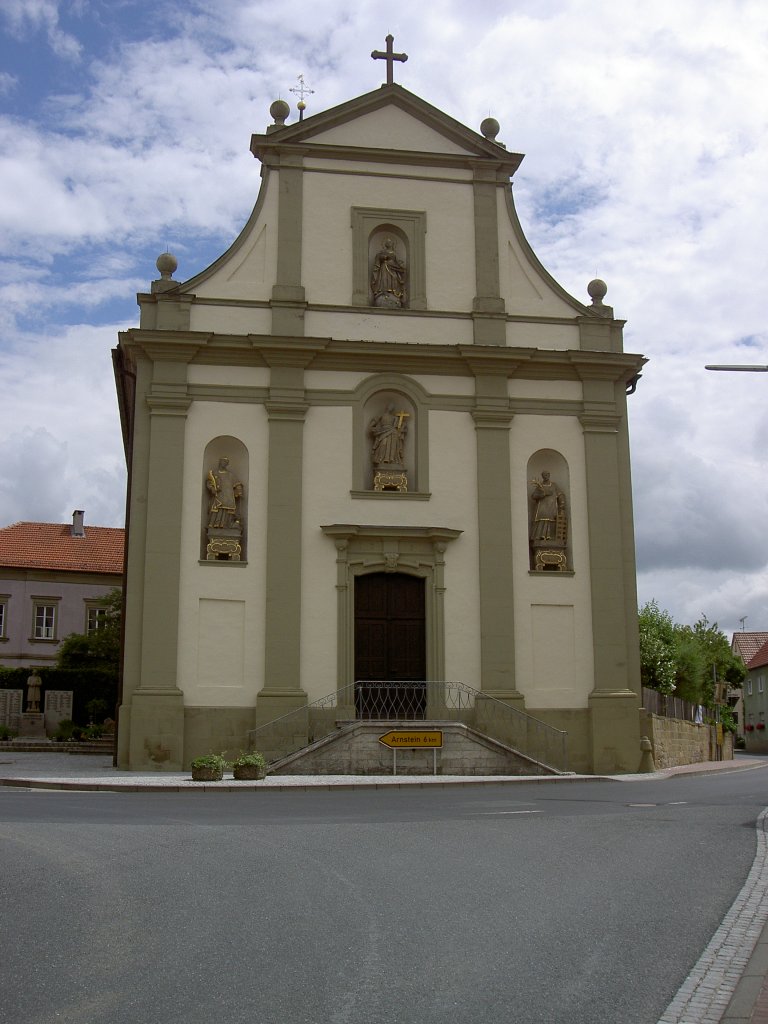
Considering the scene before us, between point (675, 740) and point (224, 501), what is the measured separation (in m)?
12.5

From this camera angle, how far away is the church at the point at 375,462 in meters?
23.7

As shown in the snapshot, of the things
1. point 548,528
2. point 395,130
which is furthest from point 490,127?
point 548,528

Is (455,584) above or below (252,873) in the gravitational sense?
above

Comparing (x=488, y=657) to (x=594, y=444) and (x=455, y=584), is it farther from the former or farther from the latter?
(x=594, y=444)

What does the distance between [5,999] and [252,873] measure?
3359 mm

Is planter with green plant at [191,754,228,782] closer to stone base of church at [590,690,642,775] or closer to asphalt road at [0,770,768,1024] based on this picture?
asphalt road at [0,770,768,1024]

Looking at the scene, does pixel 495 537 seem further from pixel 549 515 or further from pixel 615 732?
pixel 615 732

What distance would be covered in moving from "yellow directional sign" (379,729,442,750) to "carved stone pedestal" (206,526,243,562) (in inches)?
200

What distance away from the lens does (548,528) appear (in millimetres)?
25406

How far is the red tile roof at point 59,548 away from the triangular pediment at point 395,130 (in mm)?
30799

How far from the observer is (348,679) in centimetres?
2386

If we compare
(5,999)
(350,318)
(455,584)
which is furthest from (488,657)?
(5,999)

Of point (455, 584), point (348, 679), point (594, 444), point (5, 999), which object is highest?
point (594, 444)

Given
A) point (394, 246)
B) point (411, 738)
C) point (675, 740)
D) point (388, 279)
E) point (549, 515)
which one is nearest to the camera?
point (411, 738)
